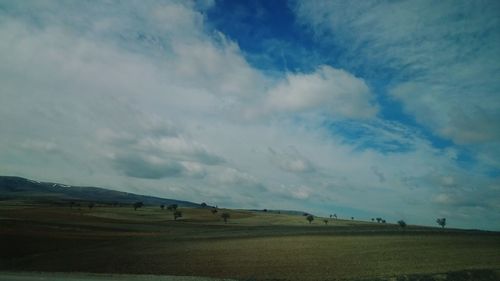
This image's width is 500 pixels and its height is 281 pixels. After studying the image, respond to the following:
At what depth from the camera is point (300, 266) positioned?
151ft

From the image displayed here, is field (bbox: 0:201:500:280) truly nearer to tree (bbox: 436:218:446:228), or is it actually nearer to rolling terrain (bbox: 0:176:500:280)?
rolling terrain (bbox: 0:176:500:280)

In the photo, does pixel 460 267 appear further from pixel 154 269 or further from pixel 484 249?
pixel 154 269

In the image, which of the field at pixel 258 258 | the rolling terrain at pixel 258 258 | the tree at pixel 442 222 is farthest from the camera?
the tree at pixel 442 222

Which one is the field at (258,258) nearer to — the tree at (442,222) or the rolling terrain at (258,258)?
the rolling terrain at (258,258)

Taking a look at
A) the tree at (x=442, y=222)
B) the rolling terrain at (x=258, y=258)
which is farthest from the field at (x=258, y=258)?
the tree at (x=442, y=222)

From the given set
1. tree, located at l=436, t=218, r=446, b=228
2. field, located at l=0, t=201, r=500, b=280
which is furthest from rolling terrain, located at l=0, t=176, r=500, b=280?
tree, located at l=436, t=218, r=446, b=228

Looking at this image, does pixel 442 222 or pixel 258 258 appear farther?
pixel 442 222

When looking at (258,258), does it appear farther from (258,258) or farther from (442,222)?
(442,222)

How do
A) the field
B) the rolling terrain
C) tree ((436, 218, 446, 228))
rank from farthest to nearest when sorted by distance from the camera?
tree ((436, 218, 446, 228))
the field
the rolling terrain

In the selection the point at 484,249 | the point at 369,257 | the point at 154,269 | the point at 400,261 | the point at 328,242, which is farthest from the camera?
the point at 328,242

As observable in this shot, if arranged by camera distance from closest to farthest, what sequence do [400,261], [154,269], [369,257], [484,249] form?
[154,269], [400,261], [369,257], [484,249]

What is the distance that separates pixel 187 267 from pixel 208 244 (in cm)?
2081

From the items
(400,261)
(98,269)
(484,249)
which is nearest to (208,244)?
(98,269)

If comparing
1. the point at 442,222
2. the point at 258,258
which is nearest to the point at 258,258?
the point at 258,258
